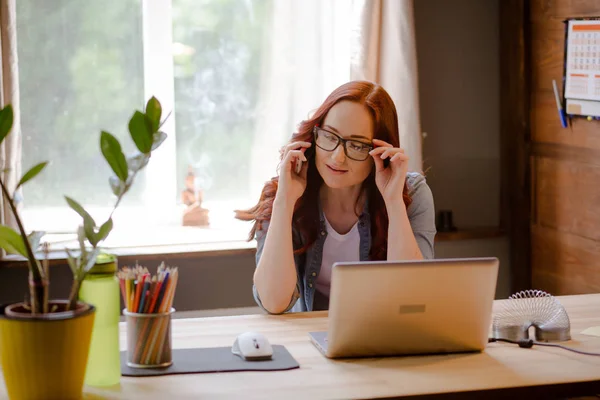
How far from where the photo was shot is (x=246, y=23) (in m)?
3.53

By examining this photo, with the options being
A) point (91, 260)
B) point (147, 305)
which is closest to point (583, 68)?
point (147, 305)

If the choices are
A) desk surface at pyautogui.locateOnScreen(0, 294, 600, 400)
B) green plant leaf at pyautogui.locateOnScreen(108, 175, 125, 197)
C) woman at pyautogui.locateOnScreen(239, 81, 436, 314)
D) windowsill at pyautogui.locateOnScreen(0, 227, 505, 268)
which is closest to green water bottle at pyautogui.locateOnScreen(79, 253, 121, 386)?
desk surface at pyautogui.locateOnScreen(0, 294, 600, 400)

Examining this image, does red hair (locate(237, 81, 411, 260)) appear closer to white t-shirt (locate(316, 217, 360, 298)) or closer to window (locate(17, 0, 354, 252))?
white t-shirt (locate(316, 217, 360, 298))

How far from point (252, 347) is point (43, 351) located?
46 centimetres

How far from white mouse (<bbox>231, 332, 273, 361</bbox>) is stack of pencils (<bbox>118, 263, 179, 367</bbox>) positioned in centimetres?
17

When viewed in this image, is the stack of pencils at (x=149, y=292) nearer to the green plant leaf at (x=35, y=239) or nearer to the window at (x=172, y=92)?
the green plant leaf at (x=35, y=239)

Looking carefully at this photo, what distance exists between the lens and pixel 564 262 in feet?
11.3

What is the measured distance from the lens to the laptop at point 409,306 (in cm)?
161

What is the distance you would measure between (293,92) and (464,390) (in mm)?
2212

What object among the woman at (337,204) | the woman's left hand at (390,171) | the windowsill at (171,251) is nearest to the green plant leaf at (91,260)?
the woman at (337,204)

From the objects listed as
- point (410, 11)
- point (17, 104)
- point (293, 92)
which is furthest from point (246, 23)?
point (17, 104)

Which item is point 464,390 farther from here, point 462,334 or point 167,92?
point 167,92

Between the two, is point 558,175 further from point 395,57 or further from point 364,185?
point 364,185

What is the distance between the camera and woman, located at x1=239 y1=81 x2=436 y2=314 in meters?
2.21
